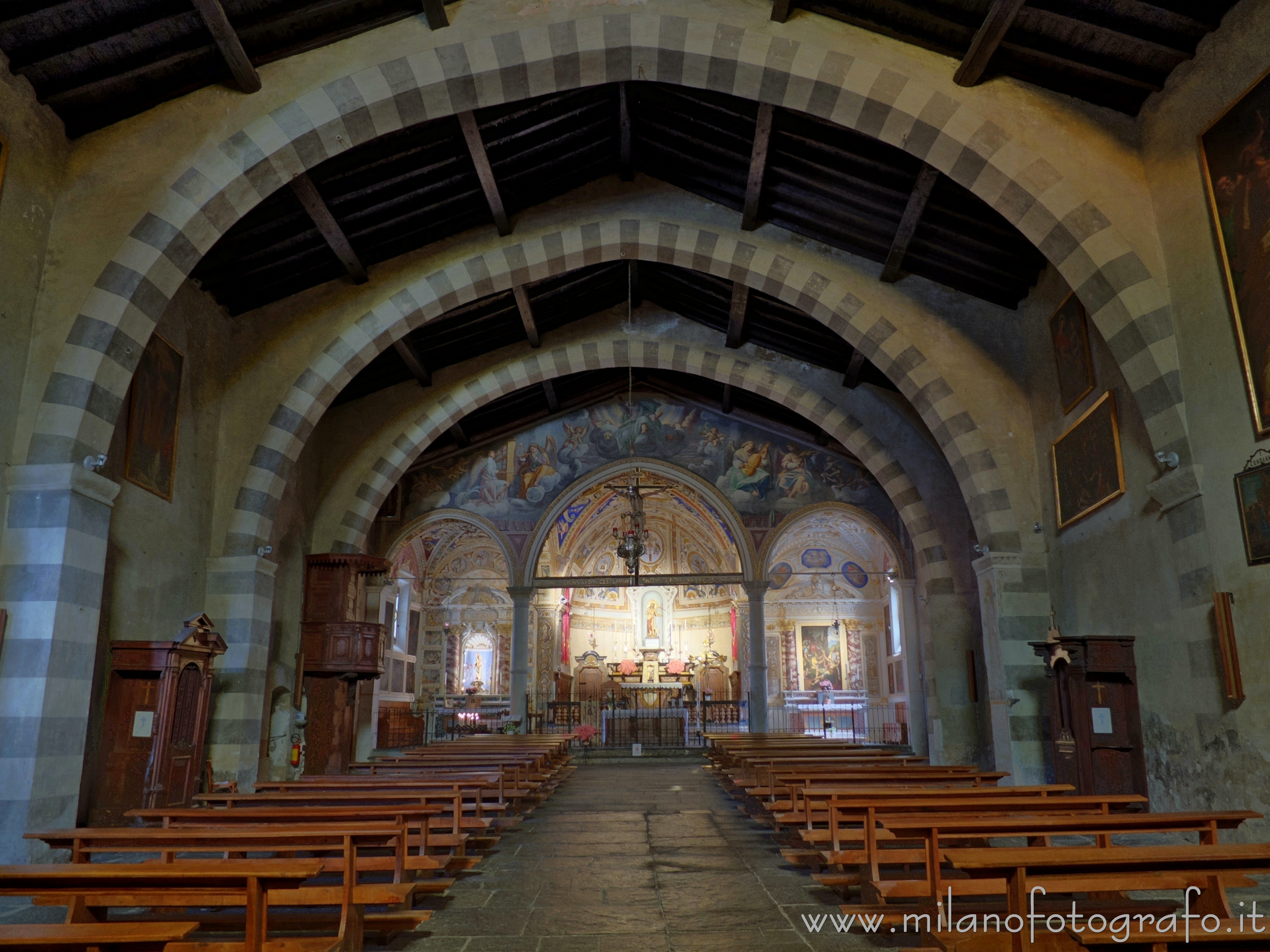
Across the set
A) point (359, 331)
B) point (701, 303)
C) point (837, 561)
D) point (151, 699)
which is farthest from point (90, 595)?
point (837, 561)

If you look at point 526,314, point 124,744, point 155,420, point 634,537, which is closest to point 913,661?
point 634,537

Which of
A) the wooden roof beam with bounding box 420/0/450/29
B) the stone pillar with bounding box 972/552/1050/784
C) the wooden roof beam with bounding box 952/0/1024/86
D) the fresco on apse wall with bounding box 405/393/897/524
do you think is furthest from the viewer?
the fresco on apse wall with bounding box 405/393/897/524

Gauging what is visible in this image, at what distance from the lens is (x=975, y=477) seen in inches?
417

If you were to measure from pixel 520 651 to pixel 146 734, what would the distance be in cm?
1023

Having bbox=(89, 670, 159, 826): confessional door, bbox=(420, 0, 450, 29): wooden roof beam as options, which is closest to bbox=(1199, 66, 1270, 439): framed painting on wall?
bbox=(420, 0, 450, 29): wooden roof beam

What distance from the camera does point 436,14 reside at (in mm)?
7895

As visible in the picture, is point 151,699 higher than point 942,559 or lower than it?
lower

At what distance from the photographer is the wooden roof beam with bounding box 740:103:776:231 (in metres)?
9.19

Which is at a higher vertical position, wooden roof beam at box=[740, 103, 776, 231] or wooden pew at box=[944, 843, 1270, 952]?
wooden roof beam at box=[740, 103, 776, 231]

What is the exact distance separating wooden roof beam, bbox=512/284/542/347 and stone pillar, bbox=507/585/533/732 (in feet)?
18.6

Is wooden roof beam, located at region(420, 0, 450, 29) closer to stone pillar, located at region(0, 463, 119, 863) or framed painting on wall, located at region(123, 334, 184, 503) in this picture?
framed painting on wall, located at region(123, 334, 184, 503)

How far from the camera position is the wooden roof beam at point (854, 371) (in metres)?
13.4

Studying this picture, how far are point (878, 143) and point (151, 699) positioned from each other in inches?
353

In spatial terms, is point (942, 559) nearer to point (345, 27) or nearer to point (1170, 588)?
point (1170, 588)
